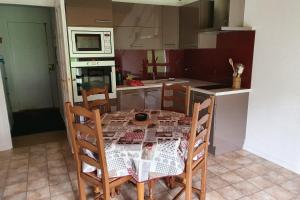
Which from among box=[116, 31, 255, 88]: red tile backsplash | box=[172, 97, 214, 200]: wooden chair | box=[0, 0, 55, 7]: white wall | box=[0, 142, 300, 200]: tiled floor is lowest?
box=[0, 142, 300, 200]: tiled floor

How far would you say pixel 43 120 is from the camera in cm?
452

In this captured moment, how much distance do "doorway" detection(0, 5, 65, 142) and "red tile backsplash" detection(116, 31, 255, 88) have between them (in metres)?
1.92

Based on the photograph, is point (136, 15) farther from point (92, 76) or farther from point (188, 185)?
point (188, 185)

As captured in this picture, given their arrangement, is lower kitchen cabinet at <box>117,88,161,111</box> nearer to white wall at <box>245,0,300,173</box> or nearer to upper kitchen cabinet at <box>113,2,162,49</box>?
upper kitchen cabinet at <box>113,2,162,49</box>

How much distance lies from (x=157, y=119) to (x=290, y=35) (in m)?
1.71

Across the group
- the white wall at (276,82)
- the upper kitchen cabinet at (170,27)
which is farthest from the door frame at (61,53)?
the white wall at (276,82)

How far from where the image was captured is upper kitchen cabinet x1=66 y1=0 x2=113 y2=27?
277 cm

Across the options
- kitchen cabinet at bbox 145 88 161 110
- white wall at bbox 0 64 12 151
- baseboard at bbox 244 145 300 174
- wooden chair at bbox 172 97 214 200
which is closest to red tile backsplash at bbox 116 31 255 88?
kitchen cabinet at bbox 145 88 161 110

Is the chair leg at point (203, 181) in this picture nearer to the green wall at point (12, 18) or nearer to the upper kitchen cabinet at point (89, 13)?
the upper kitchen cabinet at point (89, 13)

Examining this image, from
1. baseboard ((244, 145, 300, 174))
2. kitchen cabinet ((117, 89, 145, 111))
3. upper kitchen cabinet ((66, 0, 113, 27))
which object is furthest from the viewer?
kitchen cabinet ((117, 89, 145, 111))

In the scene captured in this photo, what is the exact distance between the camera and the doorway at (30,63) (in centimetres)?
486

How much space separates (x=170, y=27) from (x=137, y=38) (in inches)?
24.5

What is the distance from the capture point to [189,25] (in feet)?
11.6

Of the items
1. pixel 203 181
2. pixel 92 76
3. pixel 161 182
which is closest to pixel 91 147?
pixel 203 181
